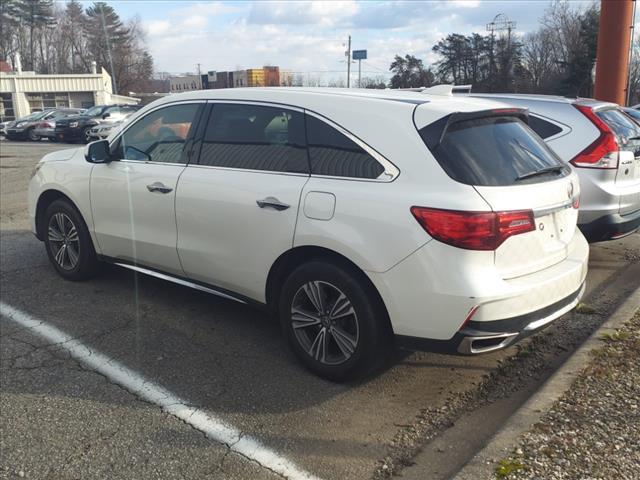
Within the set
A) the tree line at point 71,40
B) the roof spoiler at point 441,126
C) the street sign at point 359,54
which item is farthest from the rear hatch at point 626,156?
the tree line at point 71,40

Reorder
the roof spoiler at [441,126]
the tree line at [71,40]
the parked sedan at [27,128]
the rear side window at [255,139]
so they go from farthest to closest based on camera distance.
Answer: the tree line at [71,40], the parked sedan at [27,128], the rear side window at [255,139], the roof spoiler at [441,126]

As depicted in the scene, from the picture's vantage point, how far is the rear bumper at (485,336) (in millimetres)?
3232

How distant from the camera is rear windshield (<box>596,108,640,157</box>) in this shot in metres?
5.78

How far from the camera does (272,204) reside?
3863 millimetres

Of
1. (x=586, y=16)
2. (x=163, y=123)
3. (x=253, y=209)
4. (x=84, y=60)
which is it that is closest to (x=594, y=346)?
(x=253, y=209)

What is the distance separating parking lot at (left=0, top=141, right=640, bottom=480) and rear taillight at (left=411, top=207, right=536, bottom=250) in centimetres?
105

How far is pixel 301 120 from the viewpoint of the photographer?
13.0ft

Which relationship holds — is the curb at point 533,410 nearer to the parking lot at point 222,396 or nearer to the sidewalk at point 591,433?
the sidewalk at point 591,433

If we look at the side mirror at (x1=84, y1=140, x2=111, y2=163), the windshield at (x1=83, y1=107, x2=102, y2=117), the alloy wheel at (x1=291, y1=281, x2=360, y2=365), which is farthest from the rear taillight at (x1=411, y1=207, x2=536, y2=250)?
the windshield at (x1=83, y1=107, x2=102, y2=117)

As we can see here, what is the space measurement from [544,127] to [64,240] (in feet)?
15.5

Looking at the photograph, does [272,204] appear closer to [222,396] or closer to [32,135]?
[222,396]

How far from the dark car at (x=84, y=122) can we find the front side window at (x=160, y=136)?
22.4 meters

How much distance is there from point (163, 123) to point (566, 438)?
3.65 m

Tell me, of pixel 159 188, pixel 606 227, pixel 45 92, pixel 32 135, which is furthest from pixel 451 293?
pixel 45 92
